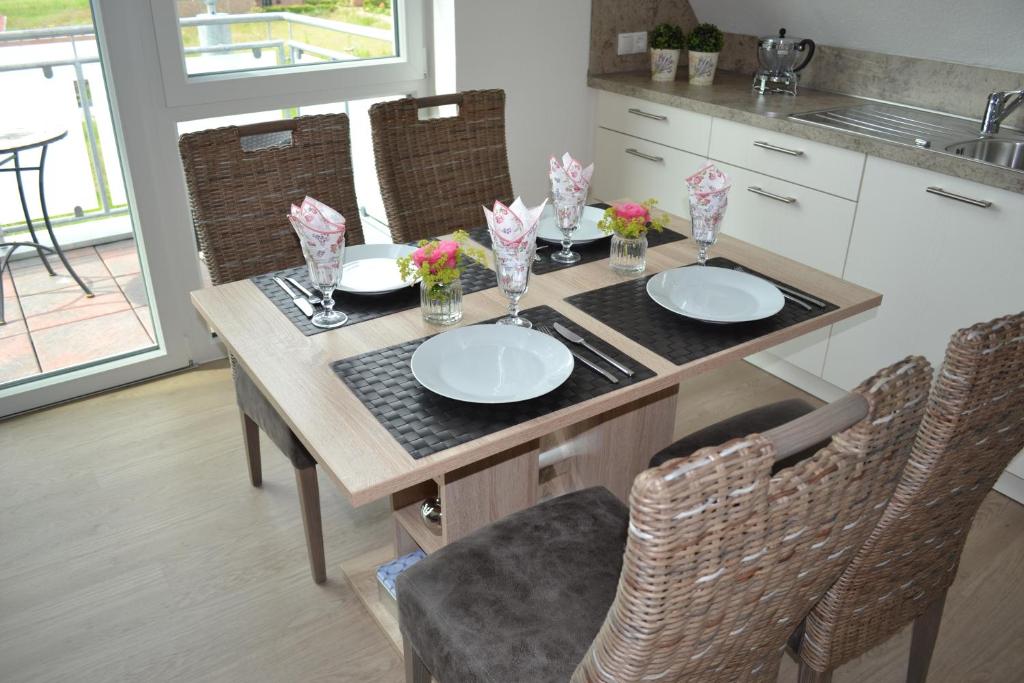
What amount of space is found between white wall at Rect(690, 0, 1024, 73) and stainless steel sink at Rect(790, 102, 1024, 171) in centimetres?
19

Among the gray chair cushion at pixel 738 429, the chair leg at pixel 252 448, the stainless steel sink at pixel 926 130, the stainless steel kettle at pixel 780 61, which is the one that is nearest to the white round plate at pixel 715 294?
the gray chair cushion at pixel 738 429

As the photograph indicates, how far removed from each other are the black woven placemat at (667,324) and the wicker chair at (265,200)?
739 millimetres

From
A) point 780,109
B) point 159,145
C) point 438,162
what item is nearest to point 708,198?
point 438,162

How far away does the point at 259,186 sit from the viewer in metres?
2.12

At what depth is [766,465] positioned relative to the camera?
886 millimetres

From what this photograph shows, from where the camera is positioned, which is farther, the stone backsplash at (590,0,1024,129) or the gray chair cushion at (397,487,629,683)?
the stone backsplash at (590,0,1024,129)

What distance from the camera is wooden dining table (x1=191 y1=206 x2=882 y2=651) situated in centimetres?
130

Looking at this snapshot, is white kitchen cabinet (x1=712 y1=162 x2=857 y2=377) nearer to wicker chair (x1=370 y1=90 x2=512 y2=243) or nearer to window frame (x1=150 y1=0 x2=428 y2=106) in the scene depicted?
wicker chair (x1=370 y1=90 x2=512 y2=243)

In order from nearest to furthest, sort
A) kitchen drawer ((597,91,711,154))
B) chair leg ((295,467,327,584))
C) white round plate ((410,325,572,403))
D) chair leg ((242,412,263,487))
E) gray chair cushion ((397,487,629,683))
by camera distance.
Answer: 1. gray chair cushion ((397,487,629,683))
2. white round plate ((410,325,572,403))
3. chair leg ((295,467,327,584))
4. chair leg ((242,412,263,487))
5. kitchen drawer ((597,91,711,154))

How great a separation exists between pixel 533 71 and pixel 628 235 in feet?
5.24

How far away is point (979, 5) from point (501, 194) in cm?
151

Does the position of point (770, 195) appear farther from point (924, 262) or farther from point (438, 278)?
point (438, 278)

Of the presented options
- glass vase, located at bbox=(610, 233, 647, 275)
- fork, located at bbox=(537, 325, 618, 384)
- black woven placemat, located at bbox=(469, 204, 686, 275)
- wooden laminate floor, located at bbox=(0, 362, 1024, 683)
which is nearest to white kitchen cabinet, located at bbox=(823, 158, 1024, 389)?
wooden laminate floor, located at bbox=(0, 362, 1024, 683)

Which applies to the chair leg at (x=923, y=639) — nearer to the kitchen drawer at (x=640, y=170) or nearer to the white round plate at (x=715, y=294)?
the white round plate at (x=715, y=294)
